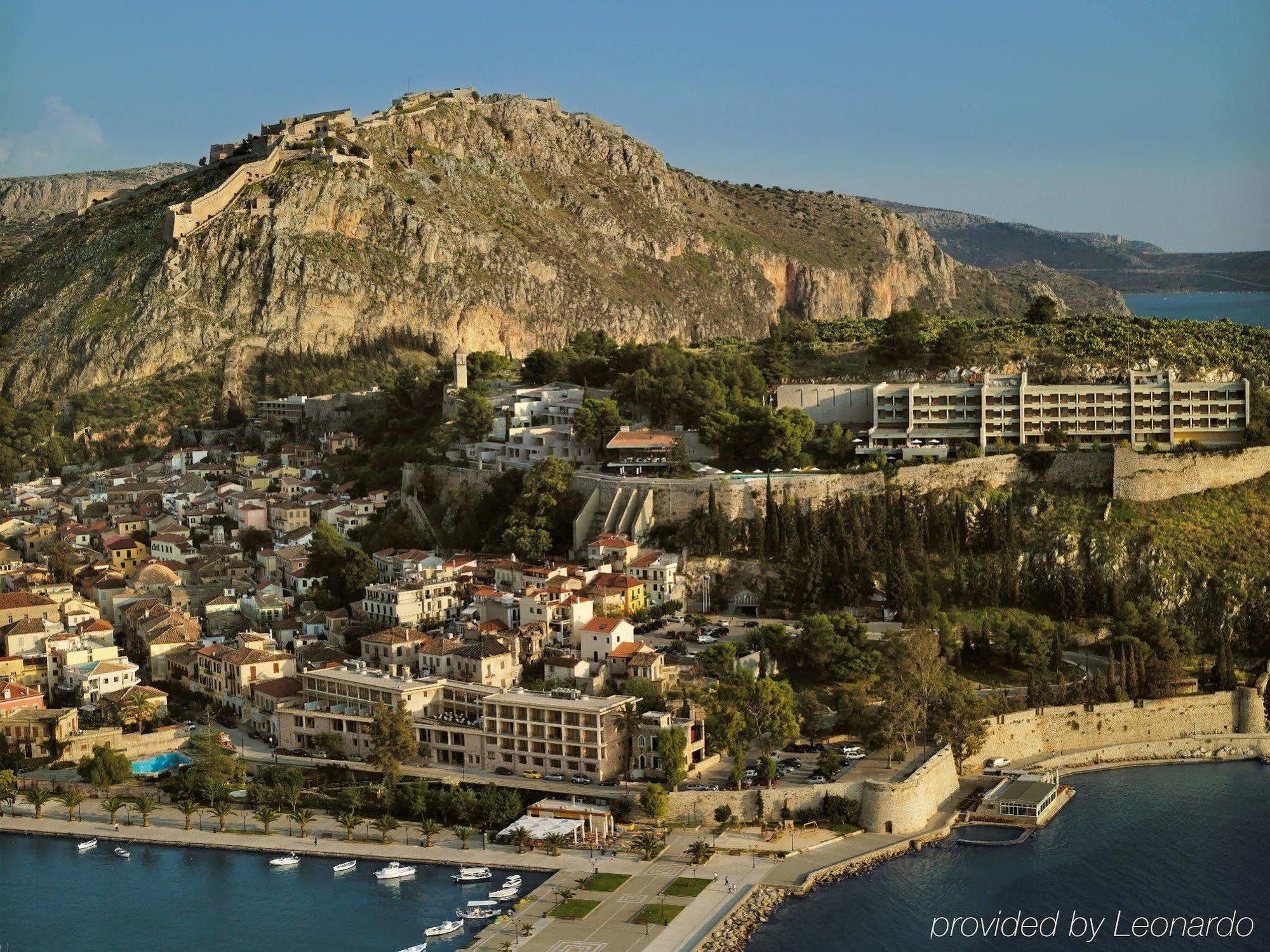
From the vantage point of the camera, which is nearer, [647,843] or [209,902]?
[209,902]

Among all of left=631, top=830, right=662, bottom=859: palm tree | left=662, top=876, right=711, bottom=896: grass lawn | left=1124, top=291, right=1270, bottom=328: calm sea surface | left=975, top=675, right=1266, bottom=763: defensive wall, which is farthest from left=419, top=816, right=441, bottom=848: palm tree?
left=1124, top=291, right=1270, bottom=328: calm sea surface

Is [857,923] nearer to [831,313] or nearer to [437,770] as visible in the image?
[437,770]

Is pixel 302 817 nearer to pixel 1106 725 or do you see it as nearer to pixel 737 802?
pixel 737 802

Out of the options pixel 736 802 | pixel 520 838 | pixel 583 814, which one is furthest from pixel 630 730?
pixel 520 838

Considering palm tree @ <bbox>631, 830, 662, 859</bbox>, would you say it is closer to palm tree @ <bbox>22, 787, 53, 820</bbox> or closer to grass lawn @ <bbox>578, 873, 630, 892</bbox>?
grass lawn @ <bbox>578, 873, 630, 892</bbox>

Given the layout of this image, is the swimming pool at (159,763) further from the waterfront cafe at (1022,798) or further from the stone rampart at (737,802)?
the waterfront cafe at (1022,798)

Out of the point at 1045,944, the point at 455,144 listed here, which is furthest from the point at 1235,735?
the point at 455,144
